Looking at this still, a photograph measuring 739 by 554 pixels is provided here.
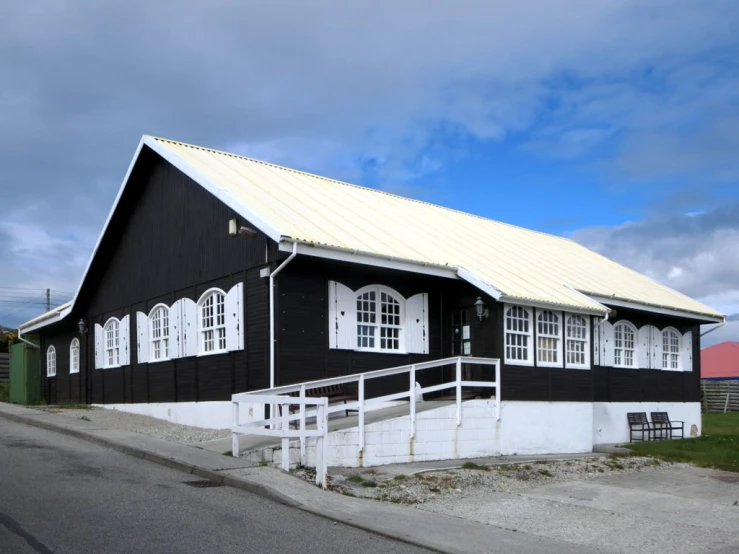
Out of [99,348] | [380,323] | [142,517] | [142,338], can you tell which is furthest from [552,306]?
[99,348]

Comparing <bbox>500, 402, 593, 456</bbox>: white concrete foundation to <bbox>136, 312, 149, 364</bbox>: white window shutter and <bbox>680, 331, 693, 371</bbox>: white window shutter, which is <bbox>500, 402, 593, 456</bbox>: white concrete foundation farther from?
<bbox>136, 312, 149, 364</bbox>: white window shutter

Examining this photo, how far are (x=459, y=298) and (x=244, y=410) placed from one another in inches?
216

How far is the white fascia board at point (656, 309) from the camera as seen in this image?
71.2ft

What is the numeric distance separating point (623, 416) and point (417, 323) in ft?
26.8

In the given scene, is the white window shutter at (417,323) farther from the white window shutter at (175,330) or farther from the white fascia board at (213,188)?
the white window shutter at (175,330)

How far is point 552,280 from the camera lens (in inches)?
816

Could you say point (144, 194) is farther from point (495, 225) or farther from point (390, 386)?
point (495, 225)

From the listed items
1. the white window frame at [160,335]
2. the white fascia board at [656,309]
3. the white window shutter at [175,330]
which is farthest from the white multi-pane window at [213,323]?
the white fascia board at [656,309]

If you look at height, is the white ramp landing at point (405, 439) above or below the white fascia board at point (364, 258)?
below

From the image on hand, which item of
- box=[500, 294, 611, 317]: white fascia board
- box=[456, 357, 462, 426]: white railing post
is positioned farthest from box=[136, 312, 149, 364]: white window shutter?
box=[500, 294, 611, 317]: white fascia board

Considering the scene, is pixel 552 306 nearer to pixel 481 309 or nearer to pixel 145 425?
pixel 481 309

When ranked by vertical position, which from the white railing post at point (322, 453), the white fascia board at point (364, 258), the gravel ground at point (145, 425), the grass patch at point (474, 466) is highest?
the white fascia board at point (364, 258)

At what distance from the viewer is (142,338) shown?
21.1 meters

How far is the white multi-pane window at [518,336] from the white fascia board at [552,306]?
0.91 ft
